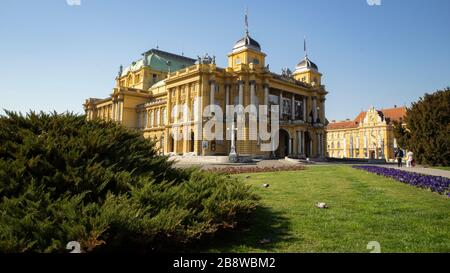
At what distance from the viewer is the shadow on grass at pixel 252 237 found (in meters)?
5.24

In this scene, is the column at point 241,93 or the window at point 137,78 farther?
Result: the window at point 137,78

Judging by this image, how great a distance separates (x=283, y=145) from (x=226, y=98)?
Result: 13974 millimetres

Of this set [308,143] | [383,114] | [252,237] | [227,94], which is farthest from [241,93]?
[383,114]

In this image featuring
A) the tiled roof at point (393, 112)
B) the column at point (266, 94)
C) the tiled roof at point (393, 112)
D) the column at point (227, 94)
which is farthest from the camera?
the tiled roof at point (393, 112)

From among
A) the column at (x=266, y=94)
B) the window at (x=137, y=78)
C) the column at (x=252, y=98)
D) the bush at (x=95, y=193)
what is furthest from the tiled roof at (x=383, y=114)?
the bush at (x=95, y=193)

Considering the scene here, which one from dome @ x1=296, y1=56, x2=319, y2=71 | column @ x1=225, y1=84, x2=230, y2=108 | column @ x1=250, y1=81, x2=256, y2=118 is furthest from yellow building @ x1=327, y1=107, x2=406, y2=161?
column @ x1=225, y1=84, x2=230, y2=108

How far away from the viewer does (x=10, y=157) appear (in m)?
6.19

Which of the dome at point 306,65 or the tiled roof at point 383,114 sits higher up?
the dome at point 306,65

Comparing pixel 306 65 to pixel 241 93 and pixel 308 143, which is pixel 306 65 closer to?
pixel 308 143

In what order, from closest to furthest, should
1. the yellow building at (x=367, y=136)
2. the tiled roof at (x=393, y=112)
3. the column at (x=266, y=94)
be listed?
the column at (x=266, y=94)
the yellow building at (x=367, y=136)
the tiled roof at (x=393, y=112)

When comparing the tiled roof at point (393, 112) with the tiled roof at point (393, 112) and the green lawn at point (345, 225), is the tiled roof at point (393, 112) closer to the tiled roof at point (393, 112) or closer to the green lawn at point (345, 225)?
the tiled roof at point (393, 112)

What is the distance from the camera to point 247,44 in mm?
51938

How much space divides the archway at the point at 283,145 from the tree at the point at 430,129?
25.4 meters

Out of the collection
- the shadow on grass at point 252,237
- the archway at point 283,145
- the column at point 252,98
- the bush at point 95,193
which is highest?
the column at point 252,98
